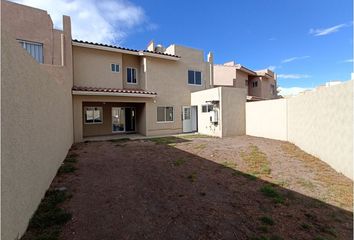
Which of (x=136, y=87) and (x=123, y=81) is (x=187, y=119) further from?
(x=123, y=81)

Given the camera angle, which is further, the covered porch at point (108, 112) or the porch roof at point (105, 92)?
the covered porch at point (108, 112)

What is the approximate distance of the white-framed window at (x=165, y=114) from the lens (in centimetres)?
1842

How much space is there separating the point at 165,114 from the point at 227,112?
5.80 metres

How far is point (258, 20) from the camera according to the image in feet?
64.4

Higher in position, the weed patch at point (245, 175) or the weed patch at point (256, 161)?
the weed patch at point (256, 161)

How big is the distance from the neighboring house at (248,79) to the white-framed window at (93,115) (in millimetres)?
16867

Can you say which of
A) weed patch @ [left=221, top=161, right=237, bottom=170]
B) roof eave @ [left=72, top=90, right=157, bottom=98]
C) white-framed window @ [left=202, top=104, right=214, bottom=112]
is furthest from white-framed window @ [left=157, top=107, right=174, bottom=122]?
weed patch @ [left=221, top=161, right=237, bottom=170]

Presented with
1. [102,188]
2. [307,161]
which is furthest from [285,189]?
[102,188]

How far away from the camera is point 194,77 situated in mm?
20891

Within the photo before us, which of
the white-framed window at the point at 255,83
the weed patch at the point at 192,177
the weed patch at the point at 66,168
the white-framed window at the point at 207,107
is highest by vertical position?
the white-framed window at the point at 255,83

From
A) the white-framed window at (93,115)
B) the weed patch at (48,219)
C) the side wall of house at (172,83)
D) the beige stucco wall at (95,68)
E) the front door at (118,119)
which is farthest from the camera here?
the front door at (118,119)

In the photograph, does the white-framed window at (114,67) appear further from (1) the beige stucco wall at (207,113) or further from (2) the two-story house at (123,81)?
(1) the beige stucco wall at (207,113)

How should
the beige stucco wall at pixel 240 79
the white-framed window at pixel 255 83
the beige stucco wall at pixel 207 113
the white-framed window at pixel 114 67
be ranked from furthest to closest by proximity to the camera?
the white-framed window at pixel 255 83
the beige stucco wall at pixel 240 79
the white-framed window at pixel 114 67
the beige stucco wall at pixel 207 113

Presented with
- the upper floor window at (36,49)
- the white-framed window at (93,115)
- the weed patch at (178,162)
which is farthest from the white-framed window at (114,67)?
the weed patch at (178,162)
